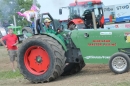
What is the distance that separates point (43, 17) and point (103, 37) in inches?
62.0

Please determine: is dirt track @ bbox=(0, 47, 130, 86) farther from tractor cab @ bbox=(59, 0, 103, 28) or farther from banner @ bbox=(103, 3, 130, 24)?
tractor cab @ bbox=(59, 0, 103, 28)

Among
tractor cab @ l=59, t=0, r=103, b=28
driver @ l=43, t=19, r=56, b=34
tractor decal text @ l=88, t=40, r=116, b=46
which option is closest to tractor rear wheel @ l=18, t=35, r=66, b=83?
driver @ l=43, t=19, r=56, b=34

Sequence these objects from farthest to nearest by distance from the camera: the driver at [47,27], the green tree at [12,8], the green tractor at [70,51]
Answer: the green tree at [12,8], the driver at [47,27], the green tractor at [70,51]

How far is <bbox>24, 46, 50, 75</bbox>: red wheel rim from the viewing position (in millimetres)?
8641

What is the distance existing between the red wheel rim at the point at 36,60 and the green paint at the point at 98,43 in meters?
0.83

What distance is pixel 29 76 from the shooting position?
8672 millimetres

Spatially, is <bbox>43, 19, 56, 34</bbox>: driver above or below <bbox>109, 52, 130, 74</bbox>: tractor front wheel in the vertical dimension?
above

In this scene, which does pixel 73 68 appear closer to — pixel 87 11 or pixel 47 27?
pixel 47 27

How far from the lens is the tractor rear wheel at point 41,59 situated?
837cm

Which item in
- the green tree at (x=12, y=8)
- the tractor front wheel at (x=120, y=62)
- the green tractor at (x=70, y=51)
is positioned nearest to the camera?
the tractor front wheel at (x=120, y=62)

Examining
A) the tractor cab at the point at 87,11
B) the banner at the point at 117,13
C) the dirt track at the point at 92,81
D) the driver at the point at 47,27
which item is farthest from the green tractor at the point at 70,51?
the tractor cab at the point at 87,11

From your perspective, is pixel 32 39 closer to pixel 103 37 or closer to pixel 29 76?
pixel 29 76

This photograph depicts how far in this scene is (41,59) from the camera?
8.70 m

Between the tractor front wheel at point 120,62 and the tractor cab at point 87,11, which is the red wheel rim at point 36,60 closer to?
the tractor front wheel at point 120,62
